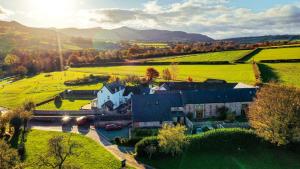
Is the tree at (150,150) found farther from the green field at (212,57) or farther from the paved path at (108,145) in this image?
the green field at (212,57)

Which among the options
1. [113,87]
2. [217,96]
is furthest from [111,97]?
[217,96]

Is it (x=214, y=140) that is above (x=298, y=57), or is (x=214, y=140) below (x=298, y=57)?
below

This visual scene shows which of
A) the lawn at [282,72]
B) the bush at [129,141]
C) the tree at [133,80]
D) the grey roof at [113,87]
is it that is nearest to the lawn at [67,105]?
the grey roof at [113,87]

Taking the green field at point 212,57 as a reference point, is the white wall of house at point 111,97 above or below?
below

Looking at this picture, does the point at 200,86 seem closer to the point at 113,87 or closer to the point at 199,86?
the point at 199,86

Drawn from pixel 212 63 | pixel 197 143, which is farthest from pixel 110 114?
pixel 212 63

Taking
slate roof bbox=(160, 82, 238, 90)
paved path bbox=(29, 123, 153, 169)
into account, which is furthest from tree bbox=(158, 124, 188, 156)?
slate roof bbox=(160, 82, 238, 90)

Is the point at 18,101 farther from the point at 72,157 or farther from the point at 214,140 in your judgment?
the point at 214,140
